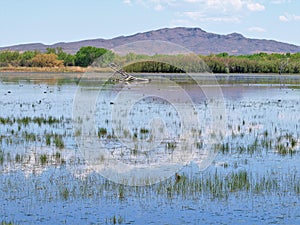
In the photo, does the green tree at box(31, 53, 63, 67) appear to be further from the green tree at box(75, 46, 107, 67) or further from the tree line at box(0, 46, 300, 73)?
the green tree at box(75, 46, 107, 67)

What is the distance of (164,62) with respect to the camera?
200 feet

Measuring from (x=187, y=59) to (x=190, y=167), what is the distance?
35462mm

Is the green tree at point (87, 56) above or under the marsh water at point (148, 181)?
above

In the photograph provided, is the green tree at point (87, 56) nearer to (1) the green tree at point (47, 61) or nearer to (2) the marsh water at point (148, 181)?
(1) the green tree at point (47, 61)

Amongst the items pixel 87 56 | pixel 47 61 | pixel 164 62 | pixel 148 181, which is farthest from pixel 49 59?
pixel 148 181

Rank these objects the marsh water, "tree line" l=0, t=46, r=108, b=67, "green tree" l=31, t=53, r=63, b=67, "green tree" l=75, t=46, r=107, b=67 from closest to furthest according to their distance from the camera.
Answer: the marsh water → "green tree" l=31, t=53, r=63, b=67 → "tree line" l=0, t=46, r=108, b=67 → "green tree" l=75, t=46, r=107, b=67

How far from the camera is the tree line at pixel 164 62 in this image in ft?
157

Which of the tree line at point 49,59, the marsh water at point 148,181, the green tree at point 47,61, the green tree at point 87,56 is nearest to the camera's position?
the marsh water at point 148,181

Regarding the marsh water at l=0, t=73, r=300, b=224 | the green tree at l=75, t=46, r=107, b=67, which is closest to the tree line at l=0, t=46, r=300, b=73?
the green tree at l=75, t=46, r=107, b=67

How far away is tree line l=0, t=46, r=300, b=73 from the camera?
157 ft

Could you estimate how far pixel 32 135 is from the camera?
56.1 ft

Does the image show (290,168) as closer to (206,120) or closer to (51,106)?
(206,120)

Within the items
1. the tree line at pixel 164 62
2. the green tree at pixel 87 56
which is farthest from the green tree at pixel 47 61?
the green tree at pixel 87 56

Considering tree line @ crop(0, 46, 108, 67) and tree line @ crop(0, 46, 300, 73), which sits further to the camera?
tree line @ crop(0, 46, 108, 67)
